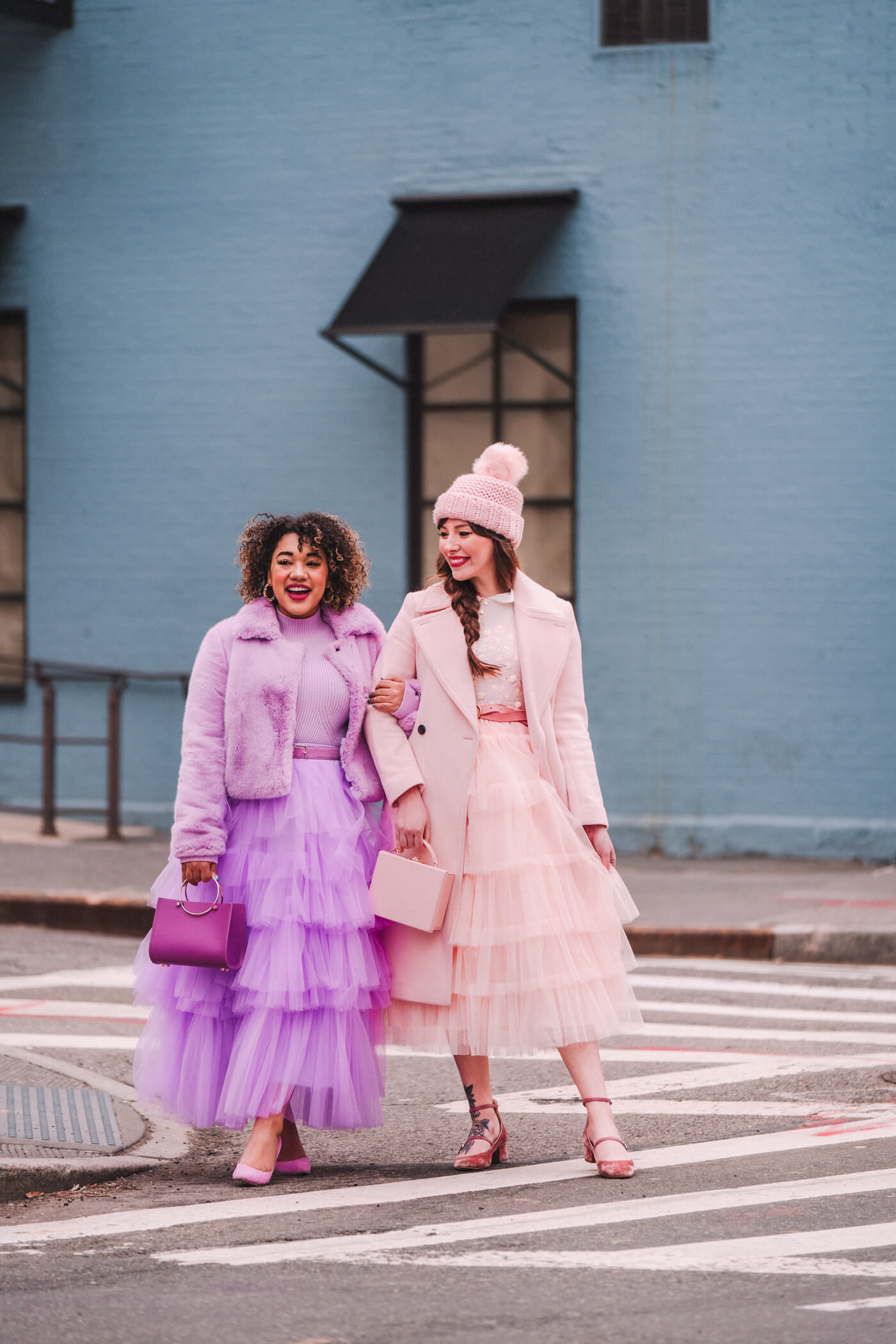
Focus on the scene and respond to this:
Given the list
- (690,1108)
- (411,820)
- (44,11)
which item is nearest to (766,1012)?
(690,1108)

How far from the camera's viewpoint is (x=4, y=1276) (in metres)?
4.39

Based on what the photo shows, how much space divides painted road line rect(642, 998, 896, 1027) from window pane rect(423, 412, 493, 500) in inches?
239

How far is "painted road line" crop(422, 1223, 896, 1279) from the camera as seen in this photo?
432 centimetres

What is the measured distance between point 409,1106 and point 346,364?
8.36 m

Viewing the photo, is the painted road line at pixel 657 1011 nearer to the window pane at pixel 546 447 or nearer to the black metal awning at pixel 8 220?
the window pane at pixel 546 447

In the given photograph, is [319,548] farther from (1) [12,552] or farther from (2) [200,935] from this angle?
(1) [12,552]

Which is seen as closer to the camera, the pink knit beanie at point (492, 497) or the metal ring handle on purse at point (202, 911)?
the metal ring handle on purse at point (202, 911)

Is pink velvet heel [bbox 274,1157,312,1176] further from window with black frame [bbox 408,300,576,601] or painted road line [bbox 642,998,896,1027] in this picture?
window with black frame [bbox 408,300,576,601]

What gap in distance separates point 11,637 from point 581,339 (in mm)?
5217

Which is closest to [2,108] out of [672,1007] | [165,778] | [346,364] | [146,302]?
[146,302]

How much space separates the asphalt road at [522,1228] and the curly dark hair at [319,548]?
69.1 inches

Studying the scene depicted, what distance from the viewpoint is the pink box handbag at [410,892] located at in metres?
5.22

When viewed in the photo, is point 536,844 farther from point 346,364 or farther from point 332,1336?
point 346,364

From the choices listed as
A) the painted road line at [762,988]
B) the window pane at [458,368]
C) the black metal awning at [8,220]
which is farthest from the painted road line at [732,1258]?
the black metal awning at [8,220]
